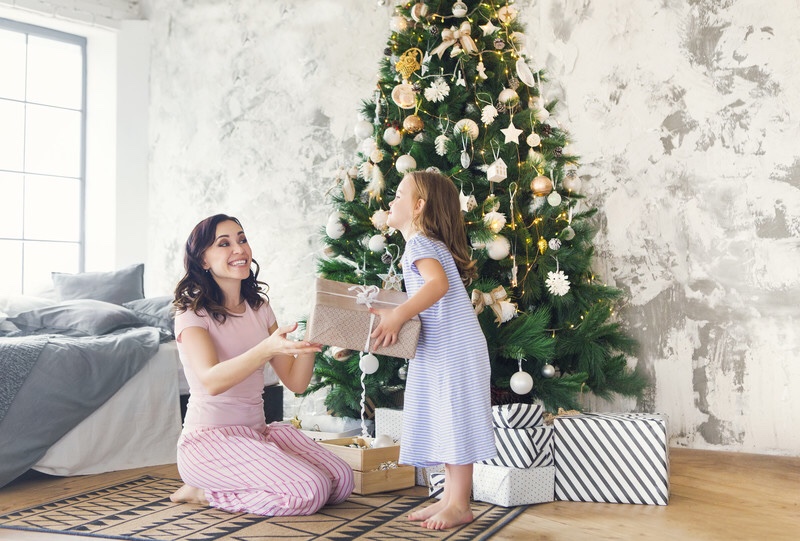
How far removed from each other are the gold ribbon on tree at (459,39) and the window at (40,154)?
320 cm

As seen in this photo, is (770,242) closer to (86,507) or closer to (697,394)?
(697,394)

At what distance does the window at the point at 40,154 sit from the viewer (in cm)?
501

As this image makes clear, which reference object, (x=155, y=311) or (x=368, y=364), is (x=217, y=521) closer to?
(x=368, y=364)

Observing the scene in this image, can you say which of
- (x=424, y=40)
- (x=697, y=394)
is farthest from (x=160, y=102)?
(x=697, y=394)

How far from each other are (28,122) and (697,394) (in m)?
4.38

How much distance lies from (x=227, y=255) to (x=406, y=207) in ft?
1.94

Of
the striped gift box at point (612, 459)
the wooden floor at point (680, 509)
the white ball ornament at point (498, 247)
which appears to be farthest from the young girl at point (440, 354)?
the white ball ornament at point (498, 247)

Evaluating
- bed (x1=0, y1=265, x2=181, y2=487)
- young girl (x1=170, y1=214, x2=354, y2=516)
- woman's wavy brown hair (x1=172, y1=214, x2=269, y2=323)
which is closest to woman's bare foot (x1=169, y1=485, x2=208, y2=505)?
young girl (x1=170, y1=214, x2=354, y2=516)

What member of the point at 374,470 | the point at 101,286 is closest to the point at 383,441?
the point at 374,470

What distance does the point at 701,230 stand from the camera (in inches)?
147

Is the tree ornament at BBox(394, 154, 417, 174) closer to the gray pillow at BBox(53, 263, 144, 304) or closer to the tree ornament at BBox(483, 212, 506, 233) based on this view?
the tree ornament at BBox(483, 212, 506, 233)

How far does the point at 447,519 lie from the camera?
2.18 metres

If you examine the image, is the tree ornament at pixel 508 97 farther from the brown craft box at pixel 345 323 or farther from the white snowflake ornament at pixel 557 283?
the brown craft box at pixel 345 323

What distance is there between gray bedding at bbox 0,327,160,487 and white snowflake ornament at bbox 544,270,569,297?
1.66 m
